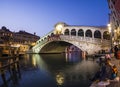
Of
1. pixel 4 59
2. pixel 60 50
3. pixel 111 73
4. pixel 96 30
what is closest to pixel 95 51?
pixel 96 30

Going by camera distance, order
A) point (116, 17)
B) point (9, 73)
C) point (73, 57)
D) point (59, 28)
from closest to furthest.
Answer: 1. point (9, 73)
2. point (116, 17)
3. point (73, 57)
4. point (59, 28)

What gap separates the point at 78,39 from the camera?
32.3 metres

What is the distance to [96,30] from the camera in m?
38.4

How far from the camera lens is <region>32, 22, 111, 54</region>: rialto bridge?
3083 cm

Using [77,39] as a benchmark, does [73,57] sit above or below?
below

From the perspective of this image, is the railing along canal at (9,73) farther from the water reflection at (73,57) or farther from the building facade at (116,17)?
the water reflection at (73,57)

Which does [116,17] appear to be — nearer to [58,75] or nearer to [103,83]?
[58,75]

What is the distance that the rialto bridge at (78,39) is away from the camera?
3083 centimetres

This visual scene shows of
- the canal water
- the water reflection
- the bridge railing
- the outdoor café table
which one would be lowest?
the canal water

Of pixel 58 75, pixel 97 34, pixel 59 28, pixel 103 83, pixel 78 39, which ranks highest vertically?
pixel 59 28

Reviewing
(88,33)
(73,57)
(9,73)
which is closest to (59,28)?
(88,33)

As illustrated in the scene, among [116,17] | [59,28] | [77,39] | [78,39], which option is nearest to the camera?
[116,17]

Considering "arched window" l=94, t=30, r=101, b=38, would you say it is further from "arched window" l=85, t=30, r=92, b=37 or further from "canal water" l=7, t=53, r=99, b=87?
"canal water" l=7, t=53, r=99, b=87

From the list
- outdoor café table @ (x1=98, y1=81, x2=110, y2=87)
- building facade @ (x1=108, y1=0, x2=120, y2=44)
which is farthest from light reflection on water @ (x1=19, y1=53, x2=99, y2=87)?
building facade @ (x1=108, y1=0, x2=120, y2=44)
